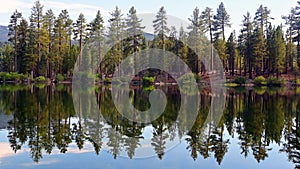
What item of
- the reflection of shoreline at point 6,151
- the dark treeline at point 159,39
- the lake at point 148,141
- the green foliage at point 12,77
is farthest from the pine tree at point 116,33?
the reflection of shoreline at point 6,151

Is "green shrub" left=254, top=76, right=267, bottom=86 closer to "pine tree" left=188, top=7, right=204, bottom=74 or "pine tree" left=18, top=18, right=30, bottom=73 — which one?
"pine tree" left=188, top=7, right=204, bottom=74

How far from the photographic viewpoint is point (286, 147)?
33.4 feet

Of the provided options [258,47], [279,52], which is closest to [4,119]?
[258,47]

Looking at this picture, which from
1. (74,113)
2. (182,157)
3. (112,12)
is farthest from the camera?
(112,12)

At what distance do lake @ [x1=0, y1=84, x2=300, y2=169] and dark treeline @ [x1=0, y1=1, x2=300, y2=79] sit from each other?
4079 centimetres

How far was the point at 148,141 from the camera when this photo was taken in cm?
1101

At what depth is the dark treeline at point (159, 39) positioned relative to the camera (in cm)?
5566

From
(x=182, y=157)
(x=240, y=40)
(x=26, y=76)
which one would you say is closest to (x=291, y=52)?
(x=240, y=40)

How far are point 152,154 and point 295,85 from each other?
143 feet

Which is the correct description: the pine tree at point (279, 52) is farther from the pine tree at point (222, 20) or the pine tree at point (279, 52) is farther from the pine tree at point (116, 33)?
the pine tree at point (116, 33)

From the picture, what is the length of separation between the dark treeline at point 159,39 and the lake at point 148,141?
40.8 m

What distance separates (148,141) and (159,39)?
5030 centimetres

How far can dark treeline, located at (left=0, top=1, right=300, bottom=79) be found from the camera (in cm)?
5566

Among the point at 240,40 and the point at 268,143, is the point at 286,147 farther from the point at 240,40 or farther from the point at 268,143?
the point at 240,40
